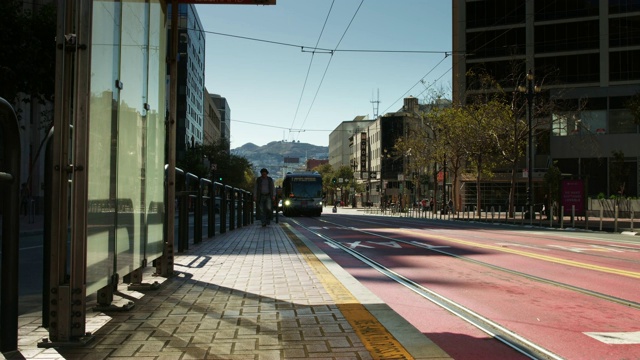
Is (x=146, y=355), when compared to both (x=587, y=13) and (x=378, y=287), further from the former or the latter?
(x=587, y=13)

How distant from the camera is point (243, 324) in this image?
16.3 ft

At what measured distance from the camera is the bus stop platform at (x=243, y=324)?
13.4ft

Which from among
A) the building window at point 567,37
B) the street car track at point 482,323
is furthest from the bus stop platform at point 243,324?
the building window at point 567,37

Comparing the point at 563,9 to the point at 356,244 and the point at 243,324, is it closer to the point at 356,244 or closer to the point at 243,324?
the point at 356,244

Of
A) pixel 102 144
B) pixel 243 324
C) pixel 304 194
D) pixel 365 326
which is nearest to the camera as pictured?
pixel 102 144

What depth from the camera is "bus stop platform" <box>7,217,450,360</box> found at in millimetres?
4086

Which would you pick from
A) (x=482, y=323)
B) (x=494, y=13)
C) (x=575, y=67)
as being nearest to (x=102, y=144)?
(x=482, y=323)

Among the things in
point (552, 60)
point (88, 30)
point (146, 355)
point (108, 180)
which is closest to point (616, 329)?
point (146, 355)

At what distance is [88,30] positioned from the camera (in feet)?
13.4

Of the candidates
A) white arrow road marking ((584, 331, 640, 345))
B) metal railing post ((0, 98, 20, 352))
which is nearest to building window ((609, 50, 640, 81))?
white arrow road marking ((584, 331, 640, 345))

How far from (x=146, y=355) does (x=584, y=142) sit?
174 ft

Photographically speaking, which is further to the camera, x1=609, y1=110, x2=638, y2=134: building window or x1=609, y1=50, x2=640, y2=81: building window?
x1=609, y1=50, x2=640, y2=81: building window

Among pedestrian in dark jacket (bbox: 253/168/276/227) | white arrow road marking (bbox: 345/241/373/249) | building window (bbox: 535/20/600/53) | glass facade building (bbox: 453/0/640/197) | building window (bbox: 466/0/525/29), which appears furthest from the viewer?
building window (bbox: 466/0/525/29)

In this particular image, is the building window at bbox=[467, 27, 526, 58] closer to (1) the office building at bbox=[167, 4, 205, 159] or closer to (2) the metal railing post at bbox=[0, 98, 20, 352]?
(1) the office building at bbox=[167, 4, 205, 159]
